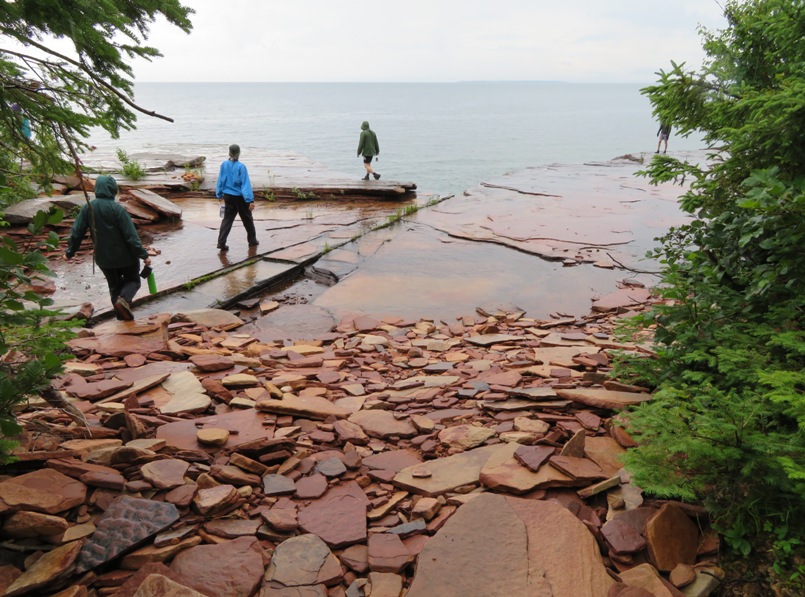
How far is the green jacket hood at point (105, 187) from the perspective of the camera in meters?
6.64

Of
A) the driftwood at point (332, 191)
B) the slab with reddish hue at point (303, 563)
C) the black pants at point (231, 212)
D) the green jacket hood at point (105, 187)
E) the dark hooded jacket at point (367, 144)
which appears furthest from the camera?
the dark hooded jacket at point (367, 144)

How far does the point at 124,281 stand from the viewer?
7277 mm

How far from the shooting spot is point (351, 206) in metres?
14.4

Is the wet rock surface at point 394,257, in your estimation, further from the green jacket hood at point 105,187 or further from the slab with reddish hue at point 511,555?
the slab with reddish hue at point 511,555

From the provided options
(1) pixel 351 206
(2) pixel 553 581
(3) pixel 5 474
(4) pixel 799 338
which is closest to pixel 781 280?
(4) pixel 799 338

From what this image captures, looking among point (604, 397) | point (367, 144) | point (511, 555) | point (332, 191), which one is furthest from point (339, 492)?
point (367, 144)

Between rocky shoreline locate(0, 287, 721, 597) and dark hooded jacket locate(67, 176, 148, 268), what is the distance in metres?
2.30

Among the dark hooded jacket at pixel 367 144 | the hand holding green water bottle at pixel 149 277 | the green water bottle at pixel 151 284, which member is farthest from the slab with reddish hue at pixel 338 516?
the dark hooded jacket at pixel 367 144

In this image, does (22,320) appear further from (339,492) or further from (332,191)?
(332,191)

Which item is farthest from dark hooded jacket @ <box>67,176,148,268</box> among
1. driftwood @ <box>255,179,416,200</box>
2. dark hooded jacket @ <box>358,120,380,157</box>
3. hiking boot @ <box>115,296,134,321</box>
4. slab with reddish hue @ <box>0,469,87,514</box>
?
dark hooded jacket @ <box>358,120,380,157</box>

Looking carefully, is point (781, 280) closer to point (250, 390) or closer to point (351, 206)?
point (250, 390)

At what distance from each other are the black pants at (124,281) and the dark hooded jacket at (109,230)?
0.52 ft

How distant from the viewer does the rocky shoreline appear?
2404 mm

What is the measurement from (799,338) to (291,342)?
5180 mm
